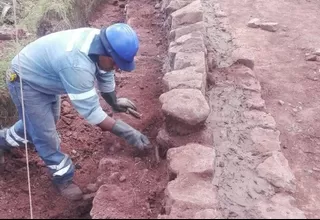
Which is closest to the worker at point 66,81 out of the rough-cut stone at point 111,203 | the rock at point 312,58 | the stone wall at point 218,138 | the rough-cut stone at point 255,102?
the stone wall at point 218,138

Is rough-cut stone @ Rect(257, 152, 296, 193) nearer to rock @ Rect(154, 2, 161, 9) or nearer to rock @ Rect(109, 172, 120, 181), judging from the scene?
rock @ Rect(109, 172, 120, 181)

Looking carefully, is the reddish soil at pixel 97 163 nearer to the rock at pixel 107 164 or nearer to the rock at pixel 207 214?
the rock at pixel 107 164

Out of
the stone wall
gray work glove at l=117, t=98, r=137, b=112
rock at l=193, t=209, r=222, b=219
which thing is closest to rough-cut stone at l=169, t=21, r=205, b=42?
the stone wall

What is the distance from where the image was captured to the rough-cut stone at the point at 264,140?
366cm

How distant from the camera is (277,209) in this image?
9.86 feet

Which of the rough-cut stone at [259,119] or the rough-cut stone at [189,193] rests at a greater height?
the rough-cut stone at [189,193]

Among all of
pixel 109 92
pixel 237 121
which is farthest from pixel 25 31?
pixel 237 121

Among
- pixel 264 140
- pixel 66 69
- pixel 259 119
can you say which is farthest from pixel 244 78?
pixel 66 69

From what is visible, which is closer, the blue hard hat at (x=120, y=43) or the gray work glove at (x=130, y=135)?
the blue hard hat at (x=120, y=43)

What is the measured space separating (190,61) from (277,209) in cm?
178

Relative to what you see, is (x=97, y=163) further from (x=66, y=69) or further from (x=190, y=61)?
(x=190, y=61)

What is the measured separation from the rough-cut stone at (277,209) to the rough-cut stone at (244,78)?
147cm

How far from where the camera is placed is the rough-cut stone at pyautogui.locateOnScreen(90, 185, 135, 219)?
9.50ft

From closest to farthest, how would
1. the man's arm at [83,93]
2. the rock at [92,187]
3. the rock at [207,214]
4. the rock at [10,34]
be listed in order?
the rock at [207,214] → the man's arm at [83,93] → the rock at [92,187] → the rock at [10,34]
